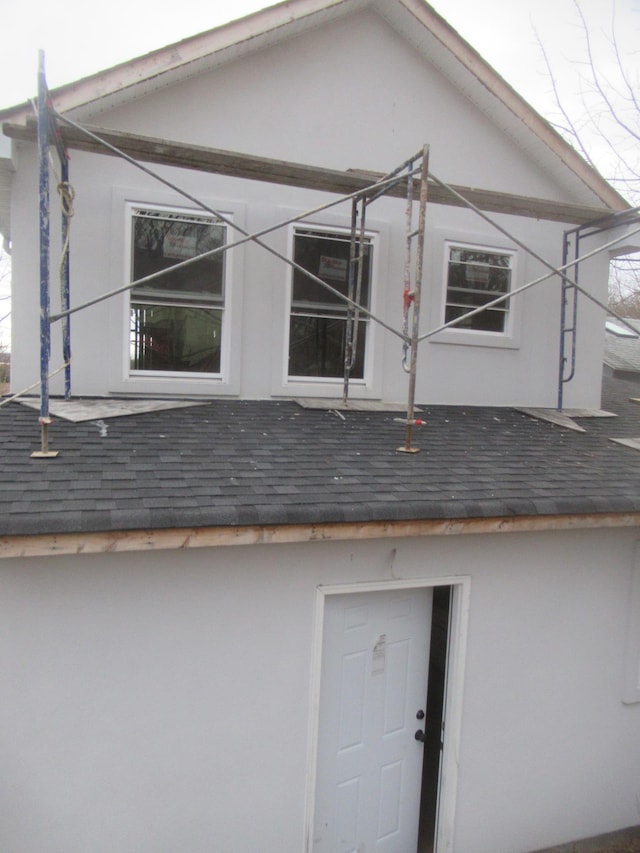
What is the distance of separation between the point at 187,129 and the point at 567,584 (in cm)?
552

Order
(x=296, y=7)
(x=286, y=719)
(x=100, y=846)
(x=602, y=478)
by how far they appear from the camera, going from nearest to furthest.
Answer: (x=100, y=846) < (x=286, y=719) < (x=602, y=478) < (x=296, y=7)

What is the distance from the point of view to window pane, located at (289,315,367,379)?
666cm

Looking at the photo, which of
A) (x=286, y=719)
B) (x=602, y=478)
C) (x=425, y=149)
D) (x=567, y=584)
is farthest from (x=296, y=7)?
(x=286, y=719)

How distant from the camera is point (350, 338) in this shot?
6.31 m

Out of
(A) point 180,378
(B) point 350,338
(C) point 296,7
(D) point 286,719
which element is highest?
(C) point 296,7

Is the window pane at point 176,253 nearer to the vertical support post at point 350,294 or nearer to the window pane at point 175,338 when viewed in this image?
the window pane at point 175,338

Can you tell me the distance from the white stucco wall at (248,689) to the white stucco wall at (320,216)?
2.66 metres

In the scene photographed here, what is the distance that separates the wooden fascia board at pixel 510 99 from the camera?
6.27 m

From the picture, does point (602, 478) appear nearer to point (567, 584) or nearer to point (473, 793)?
point (567, 584)

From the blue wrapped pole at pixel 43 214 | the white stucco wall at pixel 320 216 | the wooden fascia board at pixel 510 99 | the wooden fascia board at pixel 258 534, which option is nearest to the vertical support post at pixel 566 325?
the white stucco wall at pixel 320 216

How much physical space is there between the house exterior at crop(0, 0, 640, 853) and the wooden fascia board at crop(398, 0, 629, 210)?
37 mm

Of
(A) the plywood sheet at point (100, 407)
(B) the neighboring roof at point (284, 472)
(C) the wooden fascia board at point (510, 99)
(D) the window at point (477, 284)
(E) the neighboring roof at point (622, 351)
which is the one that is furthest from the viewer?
(E) the neighboring roof at point (622, 351)

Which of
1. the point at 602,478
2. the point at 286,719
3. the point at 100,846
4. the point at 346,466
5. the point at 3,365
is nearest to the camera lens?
the point at 100,846

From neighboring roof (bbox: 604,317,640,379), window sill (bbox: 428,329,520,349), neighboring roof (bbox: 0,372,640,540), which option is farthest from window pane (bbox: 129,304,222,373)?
neighboring roof (bbox: 604,317,640,379)
